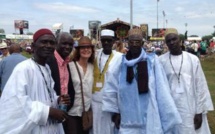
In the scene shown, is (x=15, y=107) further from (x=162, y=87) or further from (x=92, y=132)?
(x=92, y=132)

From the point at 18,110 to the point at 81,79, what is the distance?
187 centimetres

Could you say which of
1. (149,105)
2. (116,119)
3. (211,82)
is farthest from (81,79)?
(211,82)

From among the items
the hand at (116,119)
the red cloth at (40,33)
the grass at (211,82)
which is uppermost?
the red cloth at (40,33)

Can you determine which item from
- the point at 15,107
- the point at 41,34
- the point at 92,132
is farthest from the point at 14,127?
the point at 92,132

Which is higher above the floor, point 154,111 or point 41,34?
point 41,34

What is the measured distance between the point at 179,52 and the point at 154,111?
3.47ft

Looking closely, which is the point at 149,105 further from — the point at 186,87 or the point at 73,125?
the point at 73,125

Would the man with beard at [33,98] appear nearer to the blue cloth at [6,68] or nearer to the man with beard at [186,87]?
the man with beard at [186,87]

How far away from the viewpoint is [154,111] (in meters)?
4.39

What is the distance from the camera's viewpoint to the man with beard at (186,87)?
15.9 ft

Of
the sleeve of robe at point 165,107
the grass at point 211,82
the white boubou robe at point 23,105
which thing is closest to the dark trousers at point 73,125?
the sleeve of robe at point 165,107

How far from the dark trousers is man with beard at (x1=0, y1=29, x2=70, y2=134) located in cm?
138

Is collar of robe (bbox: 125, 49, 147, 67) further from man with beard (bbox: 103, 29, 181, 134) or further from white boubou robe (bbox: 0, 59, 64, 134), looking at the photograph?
white boubou robe (bbox: 0, 59, 64, 134)

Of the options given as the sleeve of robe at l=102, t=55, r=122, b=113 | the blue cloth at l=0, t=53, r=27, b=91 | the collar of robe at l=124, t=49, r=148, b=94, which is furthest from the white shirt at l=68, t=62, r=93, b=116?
the blue cloth at l=0, t=53, r=27, b=91
